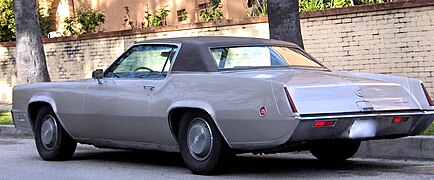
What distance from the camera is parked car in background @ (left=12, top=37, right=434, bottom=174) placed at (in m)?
8.12

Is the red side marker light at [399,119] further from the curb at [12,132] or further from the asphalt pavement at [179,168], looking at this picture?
the curb at [12,132]

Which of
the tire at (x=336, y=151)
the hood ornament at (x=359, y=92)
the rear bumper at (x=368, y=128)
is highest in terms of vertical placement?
the hood ornament at (x=359, y=92)

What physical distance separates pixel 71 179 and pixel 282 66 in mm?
2343

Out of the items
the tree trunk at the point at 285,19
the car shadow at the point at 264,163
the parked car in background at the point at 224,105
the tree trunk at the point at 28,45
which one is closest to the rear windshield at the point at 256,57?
the parked car in background at the point at 224,105

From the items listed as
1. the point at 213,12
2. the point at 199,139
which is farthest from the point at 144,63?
the point at 213,12

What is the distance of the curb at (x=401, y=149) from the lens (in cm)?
988

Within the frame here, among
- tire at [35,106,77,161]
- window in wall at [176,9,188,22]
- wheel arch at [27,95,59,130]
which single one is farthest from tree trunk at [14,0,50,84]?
tire at [35,106,77,161]

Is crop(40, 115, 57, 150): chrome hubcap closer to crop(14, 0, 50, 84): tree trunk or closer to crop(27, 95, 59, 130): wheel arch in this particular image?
crop(27, 95, 59, 130): wheel arch

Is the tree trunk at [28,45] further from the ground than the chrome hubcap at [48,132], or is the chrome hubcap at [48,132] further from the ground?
the tree trunk at [28,45]

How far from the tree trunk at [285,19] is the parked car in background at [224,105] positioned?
2.49 m

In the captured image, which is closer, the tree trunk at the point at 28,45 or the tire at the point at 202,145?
the tire at the point at 202,145

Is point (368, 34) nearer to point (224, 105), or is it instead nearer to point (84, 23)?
point (224, 105)

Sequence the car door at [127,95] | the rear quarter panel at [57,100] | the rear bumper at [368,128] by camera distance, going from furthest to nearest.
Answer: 1. the rear quarter panel at [57,100]
2. the car door at [127,95]
3. the rear bumper at [368,128]

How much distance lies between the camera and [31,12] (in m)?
18.4
